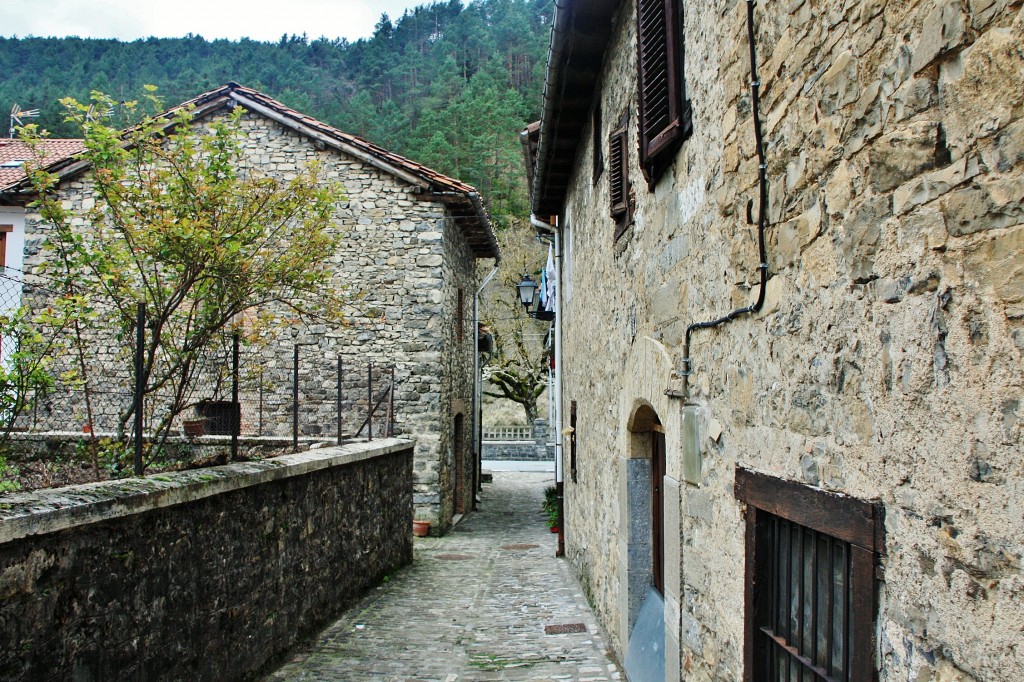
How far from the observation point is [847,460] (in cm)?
208

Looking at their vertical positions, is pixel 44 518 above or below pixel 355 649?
above

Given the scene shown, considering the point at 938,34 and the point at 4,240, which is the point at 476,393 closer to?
the point at 4,240

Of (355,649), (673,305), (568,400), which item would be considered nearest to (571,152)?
(568,400)

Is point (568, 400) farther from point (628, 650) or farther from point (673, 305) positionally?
point (673, 305)

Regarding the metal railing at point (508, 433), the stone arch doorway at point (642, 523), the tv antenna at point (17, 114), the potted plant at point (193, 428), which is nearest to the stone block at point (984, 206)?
the stone arch doorway at point (642, 523)

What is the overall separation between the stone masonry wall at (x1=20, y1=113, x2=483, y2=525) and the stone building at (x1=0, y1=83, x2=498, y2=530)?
17mm

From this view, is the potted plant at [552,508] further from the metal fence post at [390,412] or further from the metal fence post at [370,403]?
the metal fence post at [370,403]

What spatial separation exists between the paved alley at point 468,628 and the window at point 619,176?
341cm

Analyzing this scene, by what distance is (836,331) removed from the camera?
215 cm

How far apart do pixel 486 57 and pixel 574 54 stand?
157 feet

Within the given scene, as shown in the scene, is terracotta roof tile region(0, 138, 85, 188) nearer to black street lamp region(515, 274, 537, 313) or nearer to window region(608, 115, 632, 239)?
black street lamp region(515, 274, 537, 313)

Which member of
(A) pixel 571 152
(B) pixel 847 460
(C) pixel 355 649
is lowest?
(C) pixel 355 649

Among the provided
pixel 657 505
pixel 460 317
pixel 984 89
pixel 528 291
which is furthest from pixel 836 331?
pixel 460 317

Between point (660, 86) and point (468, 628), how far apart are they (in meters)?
5.29
